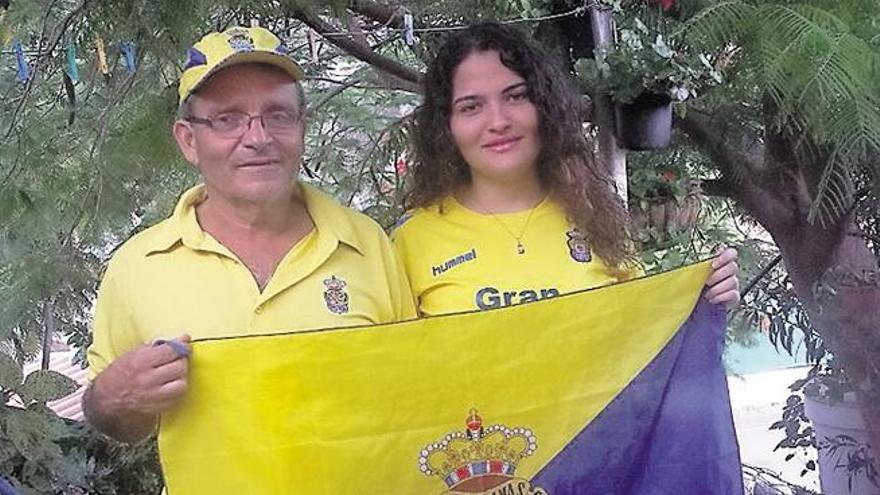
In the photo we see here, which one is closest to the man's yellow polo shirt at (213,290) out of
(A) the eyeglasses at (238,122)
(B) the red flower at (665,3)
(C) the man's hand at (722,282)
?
(A) the eyeglasses at (238,122)

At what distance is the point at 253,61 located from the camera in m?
1.45

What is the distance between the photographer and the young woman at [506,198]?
1.60m

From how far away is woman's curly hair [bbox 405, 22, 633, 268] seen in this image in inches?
64.9

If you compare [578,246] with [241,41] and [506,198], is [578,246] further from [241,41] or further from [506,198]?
[241,41]

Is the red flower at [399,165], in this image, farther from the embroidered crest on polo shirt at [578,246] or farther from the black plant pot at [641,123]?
the embroidered crest on polo shirt at [578,246]

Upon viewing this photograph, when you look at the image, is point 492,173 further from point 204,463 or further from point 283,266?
point 204,463

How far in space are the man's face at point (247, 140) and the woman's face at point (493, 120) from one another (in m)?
0.29

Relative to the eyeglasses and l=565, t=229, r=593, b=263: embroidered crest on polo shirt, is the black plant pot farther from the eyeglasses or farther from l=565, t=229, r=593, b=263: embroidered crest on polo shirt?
the eyeglasses

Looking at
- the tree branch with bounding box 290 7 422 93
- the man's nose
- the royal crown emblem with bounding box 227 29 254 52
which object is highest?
the tree branch with bounding box 290 7 422 93

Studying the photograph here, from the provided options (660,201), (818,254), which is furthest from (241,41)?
(818,254)

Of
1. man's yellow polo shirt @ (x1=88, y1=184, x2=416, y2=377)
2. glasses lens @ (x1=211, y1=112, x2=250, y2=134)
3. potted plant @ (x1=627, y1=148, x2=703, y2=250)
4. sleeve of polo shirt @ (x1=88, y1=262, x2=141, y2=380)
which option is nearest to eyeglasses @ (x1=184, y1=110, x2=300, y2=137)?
glasses lens @ (x1=211, y1=112, x2=250, y2=134)

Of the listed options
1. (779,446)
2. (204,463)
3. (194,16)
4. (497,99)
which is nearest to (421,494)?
(204,463)

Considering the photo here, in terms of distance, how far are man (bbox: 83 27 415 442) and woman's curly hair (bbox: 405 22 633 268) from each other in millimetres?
283

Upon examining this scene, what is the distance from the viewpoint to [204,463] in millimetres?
1378
